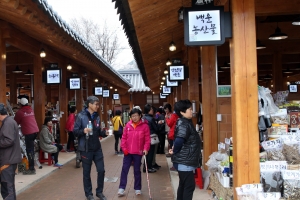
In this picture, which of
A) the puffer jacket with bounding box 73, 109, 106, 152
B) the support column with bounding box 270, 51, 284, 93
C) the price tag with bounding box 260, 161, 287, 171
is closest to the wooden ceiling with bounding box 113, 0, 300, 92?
the support column with bounding box 270, 51, 284, 93

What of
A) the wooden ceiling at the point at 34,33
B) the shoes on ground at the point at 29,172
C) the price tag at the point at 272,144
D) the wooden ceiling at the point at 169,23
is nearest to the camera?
the price tag at the point at 272,144

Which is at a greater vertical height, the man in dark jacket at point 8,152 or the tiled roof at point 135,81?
the tiled roof at point 135,81

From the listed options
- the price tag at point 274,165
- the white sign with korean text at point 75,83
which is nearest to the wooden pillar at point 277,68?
the white sign with korean text at point 75,83

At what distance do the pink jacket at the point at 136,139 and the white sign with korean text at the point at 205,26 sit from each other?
10.1 ft

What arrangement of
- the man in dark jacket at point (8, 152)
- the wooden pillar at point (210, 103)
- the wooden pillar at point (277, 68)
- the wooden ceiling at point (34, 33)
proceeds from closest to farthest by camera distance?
1. the man in dark jacket at point (8, 152)
2. the wooden ceiling at point (34, 33)
3. the wooden pillar at point (210, 103)
4. the wooden pillar at point (277, 68)

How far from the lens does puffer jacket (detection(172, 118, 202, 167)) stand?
499 cm

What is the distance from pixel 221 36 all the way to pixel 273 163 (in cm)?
189

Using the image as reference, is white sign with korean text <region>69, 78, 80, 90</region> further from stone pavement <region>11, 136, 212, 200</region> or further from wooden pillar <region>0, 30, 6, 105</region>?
wooden pillar <region>0, 30, 6, 105</region>

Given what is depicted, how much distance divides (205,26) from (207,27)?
3cm

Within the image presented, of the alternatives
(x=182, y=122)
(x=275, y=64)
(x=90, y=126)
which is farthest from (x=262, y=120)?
(x=275, y=64)

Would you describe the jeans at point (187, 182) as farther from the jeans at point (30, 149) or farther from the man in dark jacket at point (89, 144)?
the jeans at point (30, 149)

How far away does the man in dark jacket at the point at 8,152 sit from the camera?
18.2ft

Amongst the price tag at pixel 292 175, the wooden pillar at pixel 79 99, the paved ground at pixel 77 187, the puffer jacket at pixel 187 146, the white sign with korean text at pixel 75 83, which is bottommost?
the paved ground at pixel 77 187

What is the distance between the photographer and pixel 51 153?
10.4m
